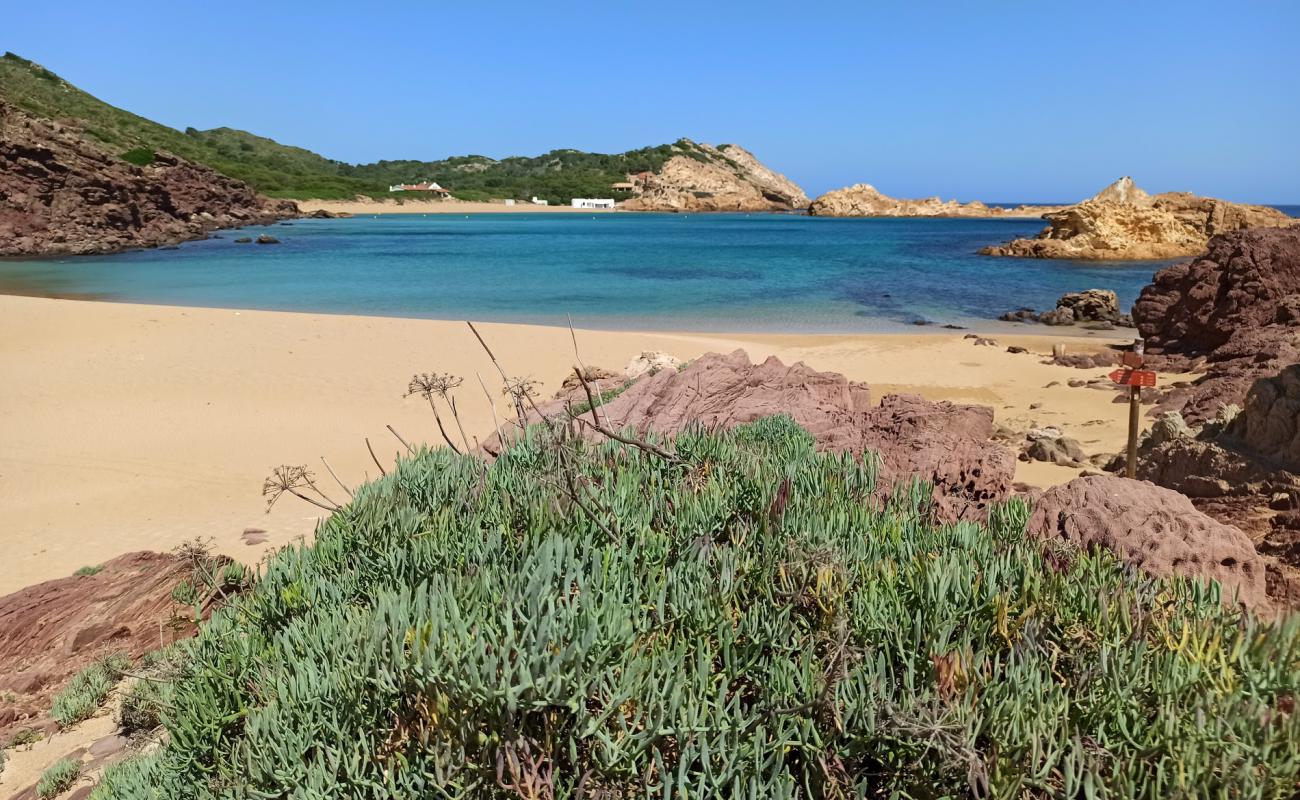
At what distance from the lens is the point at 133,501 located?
7973 millimetres

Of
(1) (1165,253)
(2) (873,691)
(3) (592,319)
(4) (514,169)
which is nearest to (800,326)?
(3) (592,319)

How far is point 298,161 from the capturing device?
136 meters

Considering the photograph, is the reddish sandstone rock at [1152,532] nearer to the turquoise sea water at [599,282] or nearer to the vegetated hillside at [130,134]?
the turquoise sea water at [599,282]

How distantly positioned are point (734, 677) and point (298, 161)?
15235 centimetres

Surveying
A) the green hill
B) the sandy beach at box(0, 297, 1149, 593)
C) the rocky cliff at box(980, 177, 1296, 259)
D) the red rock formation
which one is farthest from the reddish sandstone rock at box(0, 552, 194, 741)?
the green hill

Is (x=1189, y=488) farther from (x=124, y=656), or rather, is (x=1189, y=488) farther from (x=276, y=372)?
(x=276, y=372)

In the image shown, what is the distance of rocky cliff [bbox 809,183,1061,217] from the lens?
118250mm

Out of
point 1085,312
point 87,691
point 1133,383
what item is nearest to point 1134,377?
point 1133,383

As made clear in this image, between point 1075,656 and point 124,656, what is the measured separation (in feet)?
15.8

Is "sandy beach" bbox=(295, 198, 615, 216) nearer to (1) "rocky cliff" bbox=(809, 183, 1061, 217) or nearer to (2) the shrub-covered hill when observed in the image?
(1) "rocky cliff" bbox=(809, 183, 1061, 217)

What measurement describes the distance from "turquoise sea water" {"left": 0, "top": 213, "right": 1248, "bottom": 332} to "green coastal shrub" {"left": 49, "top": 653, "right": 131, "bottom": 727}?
18.2 m

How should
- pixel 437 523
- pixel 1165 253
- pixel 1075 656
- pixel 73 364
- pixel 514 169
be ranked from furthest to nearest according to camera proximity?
pixel 514 169 → pixel 1165 253 → pixel 73 364 → pixel 437 523 → pixel 1075 656

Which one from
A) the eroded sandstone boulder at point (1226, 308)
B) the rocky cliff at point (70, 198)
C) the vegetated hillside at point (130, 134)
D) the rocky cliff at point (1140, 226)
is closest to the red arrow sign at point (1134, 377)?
the eroded sandstone boulder at point (1226, 308)

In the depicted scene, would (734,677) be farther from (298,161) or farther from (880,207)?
(298,161)
